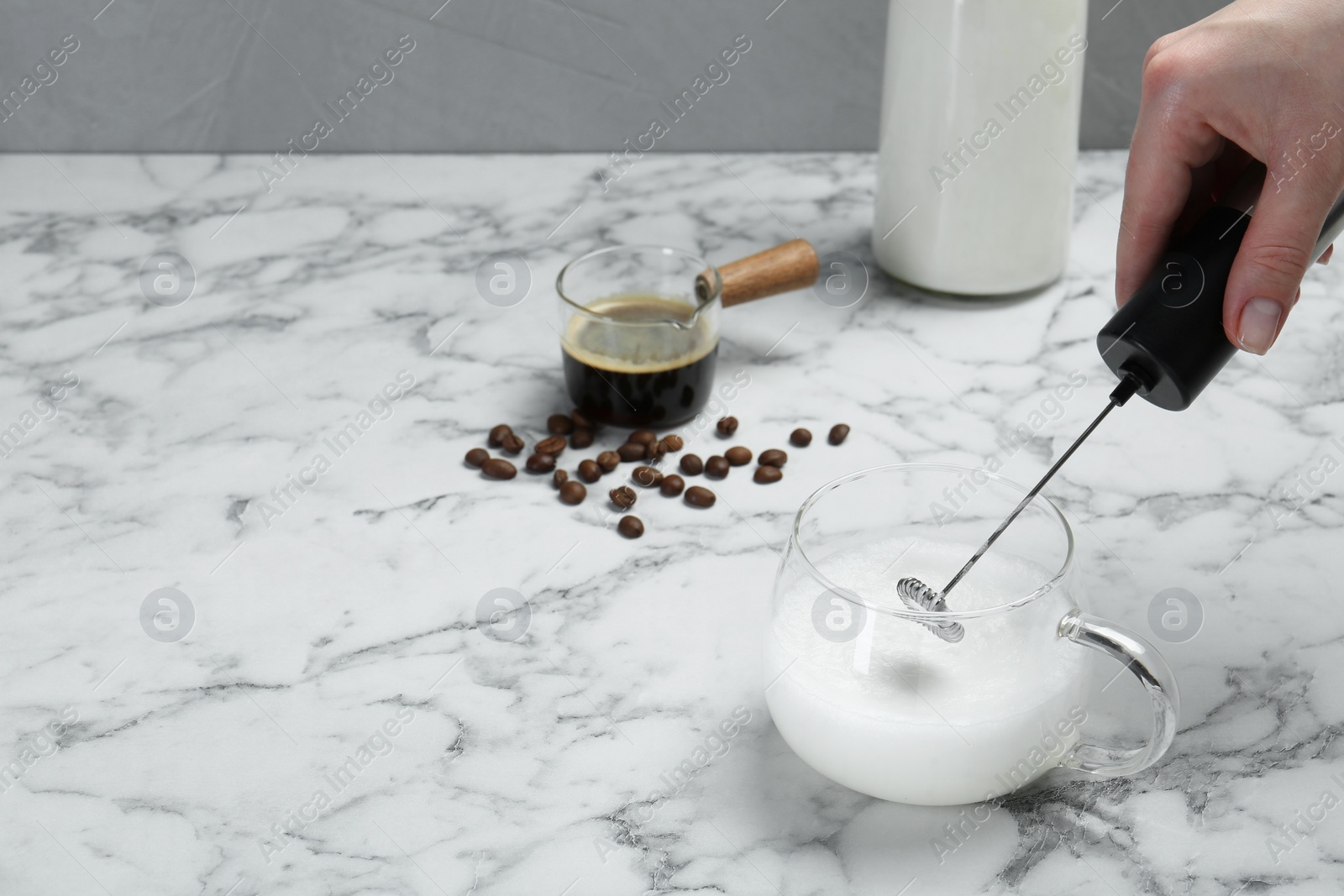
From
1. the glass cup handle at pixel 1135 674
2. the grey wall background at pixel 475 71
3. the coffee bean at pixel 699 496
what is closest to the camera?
the glass cup handle at pixel 1135 674

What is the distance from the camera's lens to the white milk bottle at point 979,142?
3.84ft

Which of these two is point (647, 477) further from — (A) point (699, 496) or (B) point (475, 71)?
(B) point (475, 71)

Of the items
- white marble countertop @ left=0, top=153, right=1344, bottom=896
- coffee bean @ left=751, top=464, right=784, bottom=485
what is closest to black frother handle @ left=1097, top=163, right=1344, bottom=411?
white marble countertop @ left=0, top=153, right=1344, bottom=896

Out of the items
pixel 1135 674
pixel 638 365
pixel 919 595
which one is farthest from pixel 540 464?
pixel 1135 674

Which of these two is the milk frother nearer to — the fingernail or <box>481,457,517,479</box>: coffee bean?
the fingernail

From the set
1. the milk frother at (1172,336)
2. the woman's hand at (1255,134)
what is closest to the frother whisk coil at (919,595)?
the milk frother at (1172,336)

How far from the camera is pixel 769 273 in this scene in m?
1.24

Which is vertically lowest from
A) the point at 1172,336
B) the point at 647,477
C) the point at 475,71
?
the point at 647,477

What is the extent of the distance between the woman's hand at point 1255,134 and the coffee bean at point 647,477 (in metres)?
0.42

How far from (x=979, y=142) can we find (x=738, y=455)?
0.41 metres

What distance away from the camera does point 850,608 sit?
2.25 ft

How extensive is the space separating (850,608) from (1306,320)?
2.84 ft

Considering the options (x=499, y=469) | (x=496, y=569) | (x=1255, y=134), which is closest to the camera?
(x=1255, y=134)

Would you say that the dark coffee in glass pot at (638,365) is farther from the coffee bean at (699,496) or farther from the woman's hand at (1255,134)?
the woman's hand at (1255,134)
